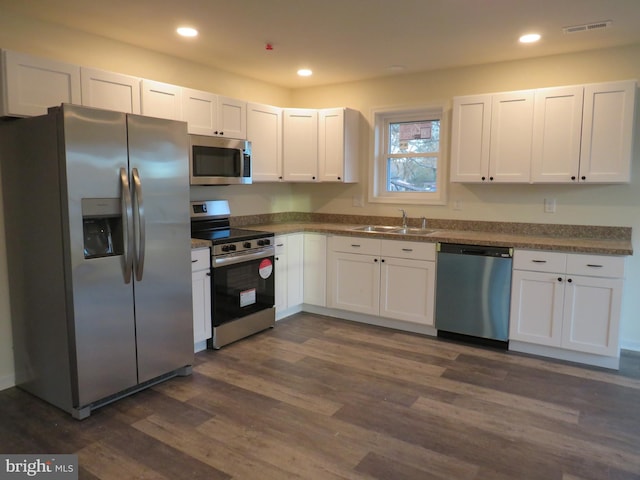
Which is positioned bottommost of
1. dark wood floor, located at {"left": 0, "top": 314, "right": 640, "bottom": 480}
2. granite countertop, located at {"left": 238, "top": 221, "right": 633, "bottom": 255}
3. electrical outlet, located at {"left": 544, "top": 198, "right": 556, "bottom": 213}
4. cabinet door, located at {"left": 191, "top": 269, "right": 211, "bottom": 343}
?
dark wood floor, located at {"left": 0, "top": 314, "right": 640, "bottom": 480}

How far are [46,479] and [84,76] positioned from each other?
2412mm

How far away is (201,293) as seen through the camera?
3.53 metres

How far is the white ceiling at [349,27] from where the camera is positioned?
2.83 metres

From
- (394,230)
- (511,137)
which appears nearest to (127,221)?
(394,230)

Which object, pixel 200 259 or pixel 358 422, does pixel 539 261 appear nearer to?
pixel 358 422

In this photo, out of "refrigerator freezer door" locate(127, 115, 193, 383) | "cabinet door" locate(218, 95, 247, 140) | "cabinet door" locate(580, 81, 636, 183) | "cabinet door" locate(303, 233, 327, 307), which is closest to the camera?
"refrigerator freezer door" locate(127, 115, 193, 383)

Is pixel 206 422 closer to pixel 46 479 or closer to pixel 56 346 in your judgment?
pixel 46 479

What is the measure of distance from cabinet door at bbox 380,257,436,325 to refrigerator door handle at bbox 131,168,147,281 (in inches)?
87.0

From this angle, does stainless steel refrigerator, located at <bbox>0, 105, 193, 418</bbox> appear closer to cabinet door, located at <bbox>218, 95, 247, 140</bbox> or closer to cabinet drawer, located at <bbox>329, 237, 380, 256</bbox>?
cabinet door, located at <bbox>218, 95, 247, 140</bbox>

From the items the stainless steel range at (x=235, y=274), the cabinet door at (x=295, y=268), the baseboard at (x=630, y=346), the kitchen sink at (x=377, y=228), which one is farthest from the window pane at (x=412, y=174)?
Answer: the baseboard at (x=630, y=346)

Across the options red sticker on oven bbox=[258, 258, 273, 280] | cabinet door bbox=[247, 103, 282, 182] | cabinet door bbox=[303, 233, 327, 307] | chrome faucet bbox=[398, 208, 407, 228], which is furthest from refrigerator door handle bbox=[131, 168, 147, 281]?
chrome faucet bbox=[398, 208, 407, 228]

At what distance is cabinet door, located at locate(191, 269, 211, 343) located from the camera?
349 centimetres

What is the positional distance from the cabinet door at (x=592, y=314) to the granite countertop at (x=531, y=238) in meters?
0.23

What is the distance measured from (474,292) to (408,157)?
5.57 ft
